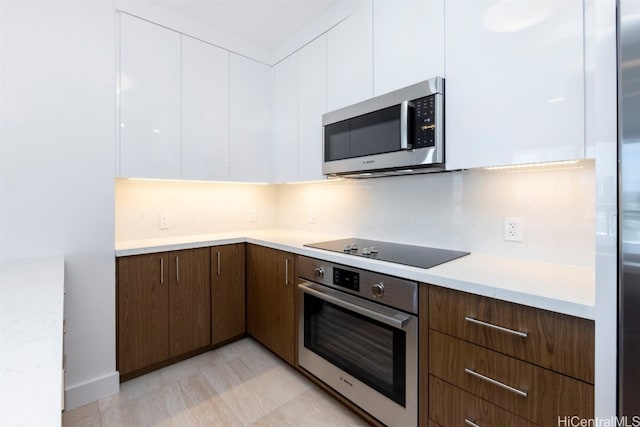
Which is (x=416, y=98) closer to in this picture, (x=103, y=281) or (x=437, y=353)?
(x=437, y=353)

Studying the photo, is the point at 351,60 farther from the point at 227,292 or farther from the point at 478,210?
the point at 227,292

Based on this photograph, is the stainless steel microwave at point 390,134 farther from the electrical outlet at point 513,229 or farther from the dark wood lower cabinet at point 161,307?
the dark wood lower cabinet at point 161,307

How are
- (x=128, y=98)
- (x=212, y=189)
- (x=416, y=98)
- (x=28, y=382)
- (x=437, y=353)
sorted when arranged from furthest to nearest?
(x=212, y=189) < (x=128, y=98) < (x=416, y=98) < (x=437, y=353) < (x=28, y=382)

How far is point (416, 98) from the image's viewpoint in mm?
1465

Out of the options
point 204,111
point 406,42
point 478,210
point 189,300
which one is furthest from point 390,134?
point 189,300

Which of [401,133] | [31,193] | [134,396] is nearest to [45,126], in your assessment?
[31,193]

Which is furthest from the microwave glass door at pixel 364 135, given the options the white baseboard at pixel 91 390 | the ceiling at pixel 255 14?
the white baseboard at pixel 91 390

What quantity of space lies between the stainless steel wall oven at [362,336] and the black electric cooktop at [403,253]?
107 mm

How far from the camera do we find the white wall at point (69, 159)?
1.52 m

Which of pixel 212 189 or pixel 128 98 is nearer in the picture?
pixel 128 98

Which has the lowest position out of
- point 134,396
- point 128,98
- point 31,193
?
point 134,396

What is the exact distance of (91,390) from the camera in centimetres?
173

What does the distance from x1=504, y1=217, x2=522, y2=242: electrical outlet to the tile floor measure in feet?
3.98

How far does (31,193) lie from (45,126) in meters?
0.36
